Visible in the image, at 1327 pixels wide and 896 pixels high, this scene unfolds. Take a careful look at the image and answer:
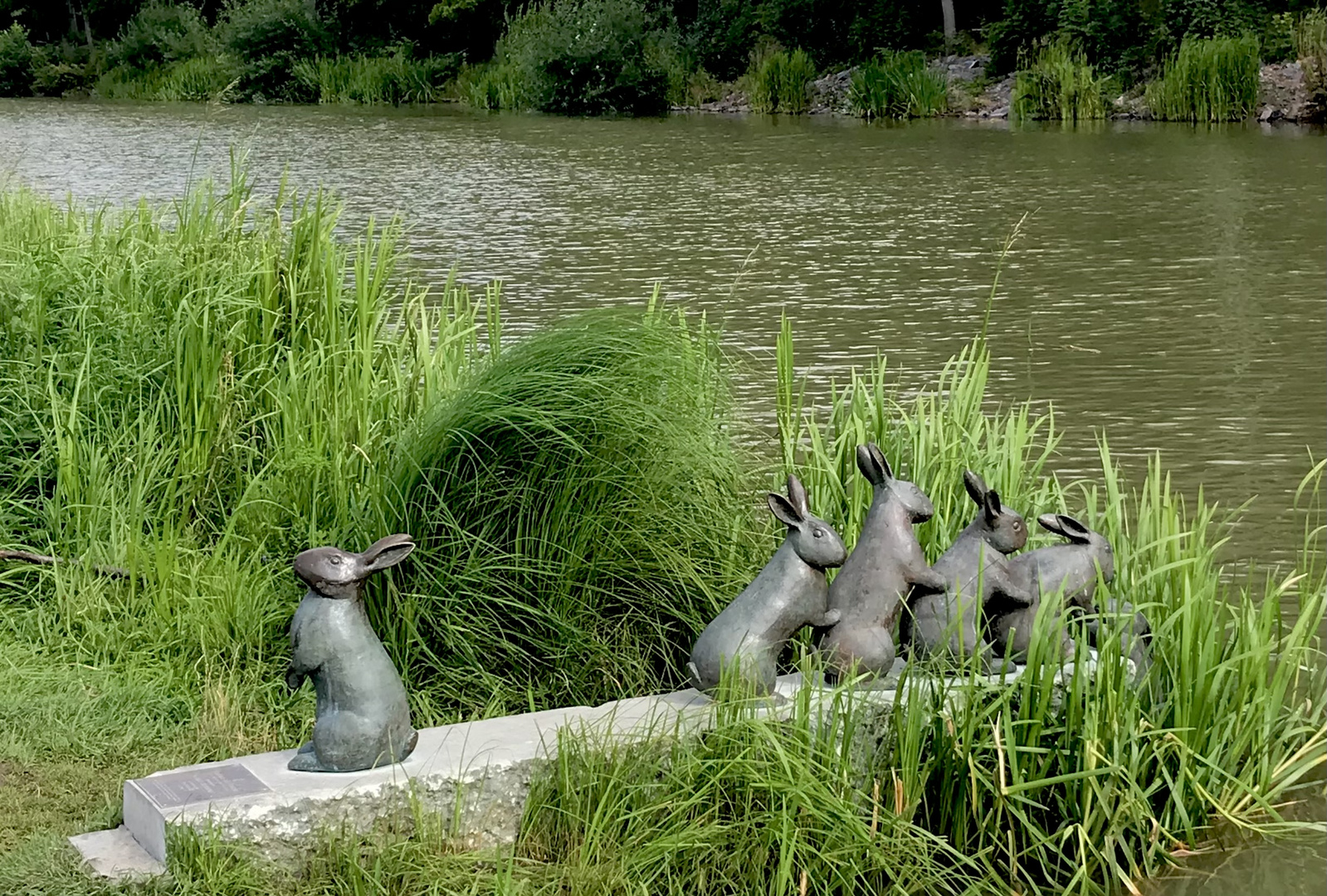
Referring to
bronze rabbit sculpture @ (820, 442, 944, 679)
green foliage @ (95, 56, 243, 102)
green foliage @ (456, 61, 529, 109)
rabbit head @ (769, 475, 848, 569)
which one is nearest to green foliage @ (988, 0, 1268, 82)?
green foliage @ (456, 61, 529, 109)

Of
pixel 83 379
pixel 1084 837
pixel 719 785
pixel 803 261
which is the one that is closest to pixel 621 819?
pixel 719 785

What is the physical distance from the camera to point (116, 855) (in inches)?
113

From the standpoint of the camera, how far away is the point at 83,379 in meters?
4.73

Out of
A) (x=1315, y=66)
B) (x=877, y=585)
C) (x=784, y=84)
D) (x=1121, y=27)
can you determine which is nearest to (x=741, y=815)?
(x=877, y=585)

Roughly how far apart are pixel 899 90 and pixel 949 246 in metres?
12.7

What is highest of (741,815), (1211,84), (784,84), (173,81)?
(173,81)

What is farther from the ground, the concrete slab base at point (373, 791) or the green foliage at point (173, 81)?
the green foliage at point (173, 81)

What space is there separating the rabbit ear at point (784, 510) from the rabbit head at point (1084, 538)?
22.0 inches

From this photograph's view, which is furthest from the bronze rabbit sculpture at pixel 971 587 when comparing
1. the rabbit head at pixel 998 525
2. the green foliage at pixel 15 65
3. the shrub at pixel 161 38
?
the green foliage at pixel 15 65

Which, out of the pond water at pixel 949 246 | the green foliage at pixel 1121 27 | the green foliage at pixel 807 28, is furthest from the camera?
the green foliage at pixel 807 28

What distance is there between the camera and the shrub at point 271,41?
34.2m

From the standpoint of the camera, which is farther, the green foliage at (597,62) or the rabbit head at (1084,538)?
the green foliage at (597,62)

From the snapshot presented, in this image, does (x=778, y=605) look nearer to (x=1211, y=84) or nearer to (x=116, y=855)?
(x=116, y=855)

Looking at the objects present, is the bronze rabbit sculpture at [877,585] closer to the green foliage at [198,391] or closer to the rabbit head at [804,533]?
the rabbit head at [804,533]
